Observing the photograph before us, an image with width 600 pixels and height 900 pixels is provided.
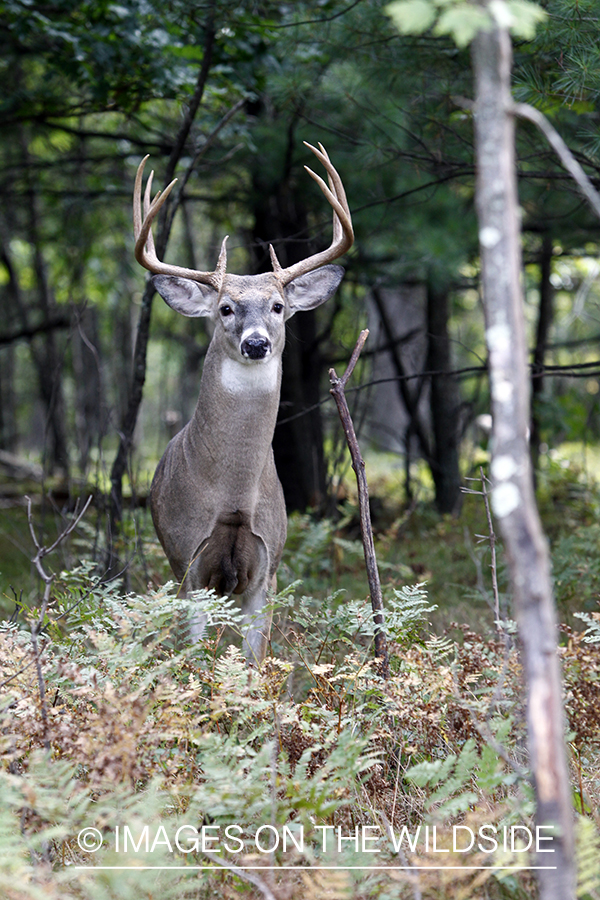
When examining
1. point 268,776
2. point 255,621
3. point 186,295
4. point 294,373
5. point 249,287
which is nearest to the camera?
point 268,776

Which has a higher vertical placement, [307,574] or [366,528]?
[307,574]

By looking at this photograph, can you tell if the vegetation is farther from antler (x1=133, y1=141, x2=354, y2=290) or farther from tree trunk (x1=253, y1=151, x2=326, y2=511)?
antler (x1=133, y1=141, x2=354, y2=290)

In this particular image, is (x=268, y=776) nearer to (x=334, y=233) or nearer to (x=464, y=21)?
(x=464, y=21)

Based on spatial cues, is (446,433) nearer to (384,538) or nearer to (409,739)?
(384,538)

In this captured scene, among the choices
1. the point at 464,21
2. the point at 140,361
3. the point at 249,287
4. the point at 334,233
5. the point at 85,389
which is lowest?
the point at 464,21

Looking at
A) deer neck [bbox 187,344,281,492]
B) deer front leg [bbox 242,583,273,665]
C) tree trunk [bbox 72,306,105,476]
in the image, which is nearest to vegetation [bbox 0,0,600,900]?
deer front leg [bbox 242,583,273,665]

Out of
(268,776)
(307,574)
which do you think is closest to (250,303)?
(268,776)

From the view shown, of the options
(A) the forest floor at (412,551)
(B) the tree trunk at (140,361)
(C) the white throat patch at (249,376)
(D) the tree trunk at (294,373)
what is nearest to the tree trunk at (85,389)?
(B) the tree trunk at (140,361)

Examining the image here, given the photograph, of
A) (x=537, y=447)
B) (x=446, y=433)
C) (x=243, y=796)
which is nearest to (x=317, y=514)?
(x=446, y=433)

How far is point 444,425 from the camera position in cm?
854

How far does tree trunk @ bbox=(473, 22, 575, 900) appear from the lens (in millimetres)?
1697

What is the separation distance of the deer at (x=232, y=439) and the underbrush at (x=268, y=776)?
0.87 m

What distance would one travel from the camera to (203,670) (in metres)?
3.07

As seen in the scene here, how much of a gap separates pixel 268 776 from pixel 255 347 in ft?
6.23
